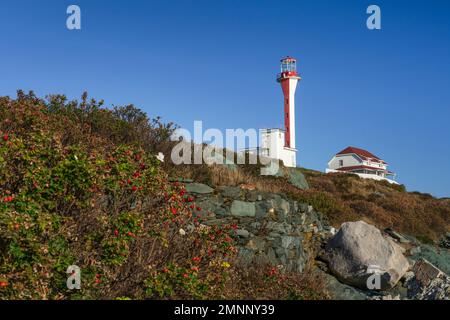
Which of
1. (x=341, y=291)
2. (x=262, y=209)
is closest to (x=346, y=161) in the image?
(x=262, y=209)

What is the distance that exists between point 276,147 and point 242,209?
3883 centimetres

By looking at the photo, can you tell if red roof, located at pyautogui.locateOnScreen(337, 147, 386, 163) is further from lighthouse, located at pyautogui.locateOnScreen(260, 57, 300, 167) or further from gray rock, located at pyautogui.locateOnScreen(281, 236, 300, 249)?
gray rock, located at pyautogui.locateOnScreen(281, 236, 300, 249)

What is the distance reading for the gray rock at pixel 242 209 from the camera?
1305 cm

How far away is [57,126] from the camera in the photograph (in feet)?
40.2

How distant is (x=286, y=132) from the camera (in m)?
55.9

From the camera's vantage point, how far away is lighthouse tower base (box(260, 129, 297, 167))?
170 feet

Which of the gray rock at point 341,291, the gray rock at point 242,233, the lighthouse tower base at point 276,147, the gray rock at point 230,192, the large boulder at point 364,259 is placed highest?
the lighthouse tower base at point 276,147

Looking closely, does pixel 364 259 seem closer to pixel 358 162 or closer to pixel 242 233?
pixel 242 233

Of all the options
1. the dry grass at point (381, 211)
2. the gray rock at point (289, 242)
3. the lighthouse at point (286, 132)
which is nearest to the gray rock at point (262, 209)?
the gray rock at point (289, 242)

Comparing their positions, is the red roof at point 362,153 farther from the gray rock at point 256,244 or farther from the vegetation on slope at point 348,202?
the gray rock at point 256,244

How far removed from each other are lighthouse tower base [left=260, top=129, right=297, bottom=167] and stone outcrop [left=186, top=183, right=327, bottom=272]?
36995mm
